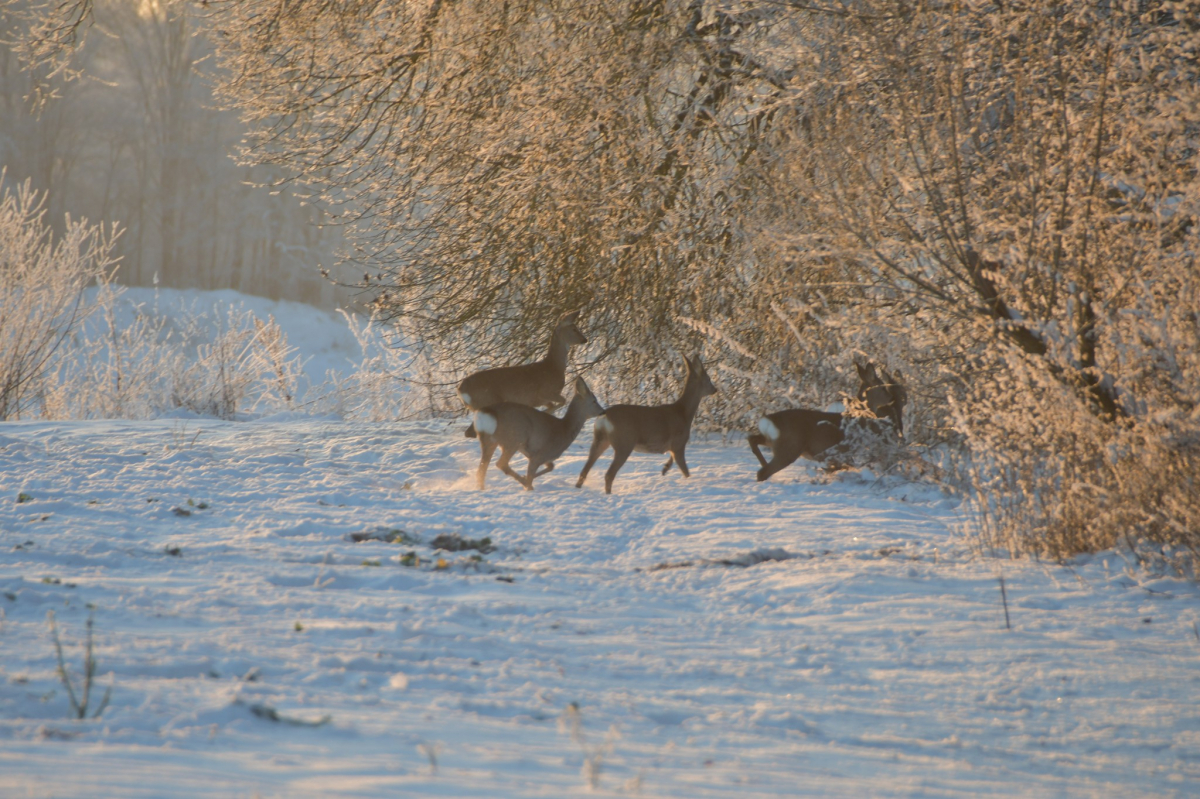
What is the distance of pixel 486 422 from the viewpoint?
293 inches

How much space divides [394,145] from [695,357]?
3.57 meters

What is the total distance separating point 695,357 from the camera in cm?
864

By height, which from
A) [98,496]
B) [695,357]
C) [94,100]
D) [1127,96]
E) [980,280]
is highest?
[94,100]

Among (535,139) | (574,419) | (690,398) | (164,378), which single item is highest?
(535,139)

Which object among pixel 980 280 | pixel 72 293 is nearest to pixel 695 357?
pixel 980 280

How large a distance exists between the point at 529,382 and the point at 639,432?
1.53 m

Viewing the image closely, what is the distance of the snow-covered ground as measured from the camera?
240 centimetres

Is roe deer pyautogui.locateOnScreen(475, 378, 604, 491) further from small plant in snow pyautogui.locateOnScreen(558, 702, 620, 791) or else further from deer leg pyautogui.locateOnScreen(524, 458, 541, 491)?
small plant in snow pyautogui.locateOnScreen(558, 702, 620, 791)

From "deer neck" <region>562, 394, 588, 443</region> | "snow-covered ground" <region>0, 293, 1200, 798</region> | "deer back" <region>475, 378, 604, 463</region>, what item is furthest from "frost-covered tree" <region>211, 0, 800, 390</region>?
"snow-covered ground" <region>0, 293, 1200, 798</region>

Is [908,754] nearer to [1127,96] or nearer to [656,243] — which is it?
[1127,96]

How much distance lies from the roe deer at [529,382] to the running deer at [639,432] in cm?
113

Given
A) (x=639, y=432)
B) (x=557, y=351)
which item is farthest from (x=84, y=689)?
(x=557, y=351)

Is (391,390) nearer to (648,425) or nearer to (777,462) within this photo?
(648,425)

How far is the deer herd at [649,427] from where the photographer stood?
7.56m
